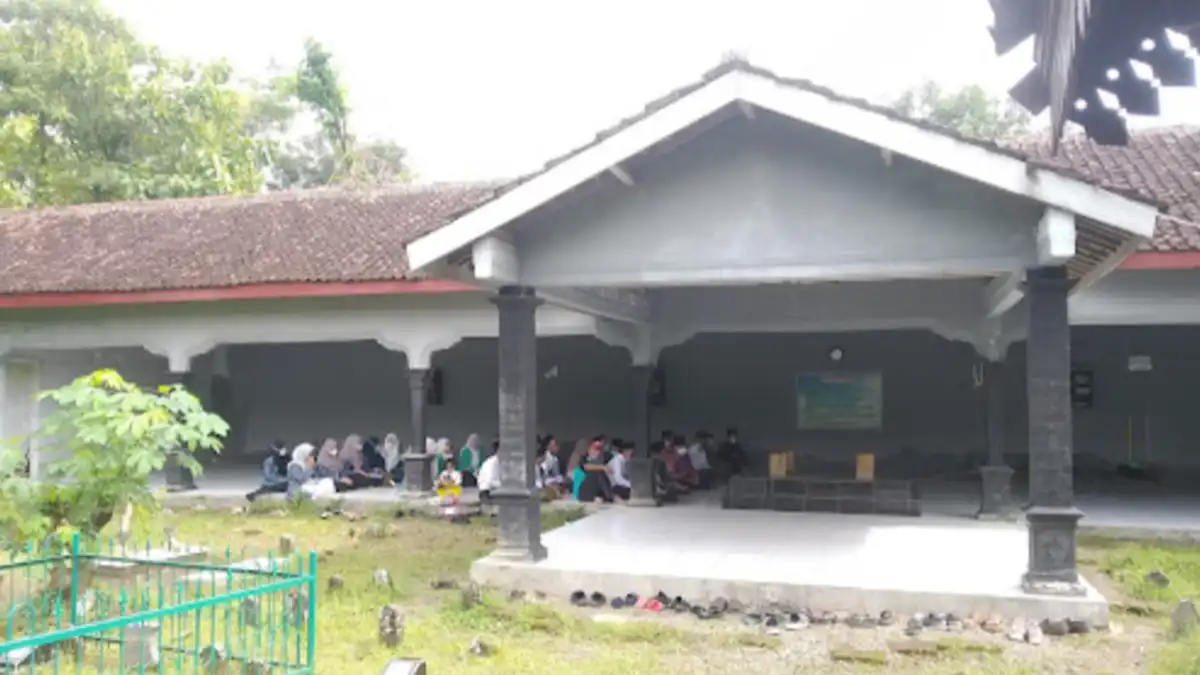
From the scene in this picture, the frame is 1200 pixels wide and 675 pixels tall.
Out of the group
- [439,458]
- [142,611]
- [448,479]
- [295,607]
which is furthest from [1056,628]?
[439,458]

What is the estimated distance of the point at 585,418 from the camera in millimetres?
17484

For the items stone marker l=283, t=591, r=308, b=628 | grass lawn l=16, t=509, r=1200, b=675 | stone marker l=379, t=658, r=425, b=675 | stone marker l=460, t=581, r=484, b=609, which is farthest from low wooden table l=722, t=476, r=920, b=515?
stone marker l=379, t=658, r=425, b=675

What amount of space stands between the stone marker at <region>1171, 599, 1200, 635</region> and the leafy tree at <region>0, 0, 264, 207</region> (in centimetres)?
2521

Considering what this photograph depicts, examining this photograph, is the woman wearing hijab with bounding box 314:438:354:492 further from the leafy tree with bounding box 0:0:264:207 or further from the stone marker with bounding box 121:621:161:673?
the leafy tree with bounding box 0:0:264:207

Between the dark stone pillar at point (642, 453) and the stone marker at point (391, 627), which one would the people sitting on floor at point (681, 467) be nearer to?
the dark stone pillar at point (642, 453)

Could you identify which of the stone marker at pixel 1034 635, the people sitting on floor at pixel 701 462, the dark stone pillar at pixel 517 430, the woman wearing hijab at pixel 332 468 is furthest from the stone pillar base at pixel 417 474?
the stone marker at pixel 1034 635

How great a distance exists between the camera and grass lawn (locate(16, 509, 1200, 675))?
253 inches

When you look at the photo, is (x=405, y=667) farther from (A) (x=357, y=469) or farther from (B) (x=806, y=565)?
(A) (x=357, y=469)

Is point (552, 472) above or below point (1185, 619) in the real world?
above

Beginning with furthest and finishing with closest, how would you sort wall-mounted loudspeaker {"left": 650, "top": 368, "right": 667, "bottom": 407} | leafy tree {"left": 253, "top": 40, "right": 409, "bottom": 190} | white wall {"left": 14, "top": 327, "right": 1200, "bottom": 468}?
leafy tree {"left": 253, "top": 40, "right": 409, "bottom": 190}, wall-mounted loudspeaker {"left": 650, "top": 368, "right": 667, "bottom": 407}, white wall {"left": 14, "top": 327, "right": 1200, "bottom": 468}

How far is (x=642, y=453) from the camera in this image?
13.2 metres

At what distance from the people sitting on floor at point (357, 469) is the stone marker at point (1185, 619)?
11216 millimetres

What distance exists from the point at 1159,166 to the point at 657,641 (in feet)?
30.8

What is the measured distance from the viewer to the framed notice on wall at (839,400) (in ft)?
52.4
